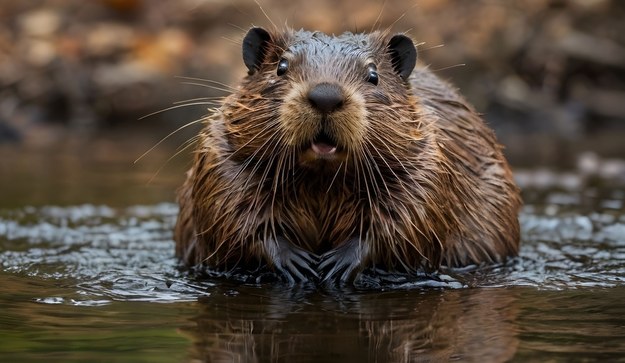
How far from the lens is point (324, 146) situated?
5.42m

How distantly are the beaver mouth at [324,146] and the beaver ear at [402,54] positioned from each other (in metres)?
1.00

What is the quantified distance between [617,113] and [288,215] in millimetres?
12397

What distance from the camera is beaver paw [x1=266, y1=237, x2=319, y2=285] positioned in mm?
5941

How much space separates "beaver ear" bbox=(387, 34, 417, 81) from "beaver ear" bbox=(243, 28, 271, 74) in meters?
0.70

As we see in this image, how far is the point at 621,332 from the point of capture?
181 inches

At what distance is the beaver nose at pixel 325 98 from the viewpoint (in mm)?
5195

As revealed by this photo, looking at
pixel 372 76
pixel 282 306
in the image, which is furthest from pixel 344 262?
pixel 372 76

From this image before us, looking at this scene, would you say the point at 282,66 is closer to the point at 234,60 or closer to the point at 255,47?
the point at 255,47

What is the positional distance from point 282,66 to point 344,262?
1092 mm

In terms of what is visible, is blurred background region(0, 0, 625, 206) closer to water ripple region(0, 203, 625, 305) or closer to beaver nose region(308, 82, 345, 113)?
water ripple region(0, 203, 625, 305)

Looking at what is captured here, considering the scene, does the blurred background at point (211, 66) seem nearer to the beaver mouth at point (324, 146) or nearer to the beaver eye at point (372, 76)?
the beaver eye at point (372, 76)

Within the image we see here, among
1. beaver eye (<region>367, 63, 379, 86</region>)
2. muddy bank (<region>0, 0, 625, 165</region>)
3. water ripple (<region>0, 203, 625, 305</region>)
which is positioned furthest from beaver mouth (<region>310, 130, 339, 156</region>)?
muddy bank (<region>0, 0, 625, 165</region>)

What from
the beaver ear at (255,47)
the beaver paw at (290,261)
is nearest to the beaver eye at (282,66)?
the beaver ear at (255,47)

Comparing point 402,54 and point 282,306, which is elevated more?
point 402,54
